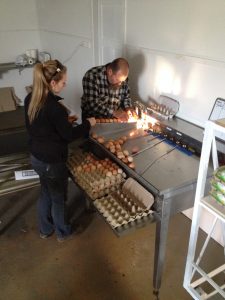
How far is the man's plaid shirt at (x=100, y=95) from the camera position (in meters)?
2.29

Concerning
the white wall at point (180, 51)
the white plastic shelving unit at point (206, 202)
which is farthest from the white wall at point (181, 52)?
the white plastic shelving unit at point (206, 202)

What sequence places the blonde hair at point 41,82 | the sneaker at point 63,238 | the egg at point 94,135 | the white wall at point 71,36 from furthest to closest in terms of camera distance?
the white wall at point 71,36
the sneaker at point 63,238
the egg at point 94,135
the blonde hair at point 41,82

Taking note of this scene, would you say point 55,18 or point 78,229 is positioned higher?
point 55,18

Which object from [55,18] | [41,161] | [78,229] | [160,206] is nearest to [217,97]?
[160,206]

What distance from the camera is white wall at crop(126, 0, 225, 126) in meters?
1.74

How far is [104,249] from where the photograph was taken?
2.08 meters

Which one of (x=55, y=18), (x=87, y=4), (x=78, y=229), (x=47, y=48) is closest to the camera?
(x=78, y=229)

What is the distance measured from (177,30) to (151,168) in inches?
39.9

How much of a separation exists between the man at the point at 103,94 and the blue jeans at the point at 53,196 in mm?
671

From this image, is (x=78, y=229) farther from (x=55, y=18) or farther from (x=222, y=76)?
(x=55, y=18)

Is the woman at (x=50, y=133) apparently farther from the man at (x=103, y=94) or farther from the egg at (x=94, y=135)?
the man at (x=103, y=94)

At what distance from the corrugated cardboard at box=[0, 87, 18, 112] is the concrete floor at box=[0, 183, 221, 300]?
6.97 ft

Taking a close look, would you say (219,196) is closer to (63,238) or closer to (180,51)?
(180,51)

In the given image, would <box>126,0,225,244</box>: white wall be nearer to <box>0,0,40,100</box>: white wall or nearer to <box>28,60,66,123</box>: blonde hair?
<box>28,60,66,123</box>: blonde hair
